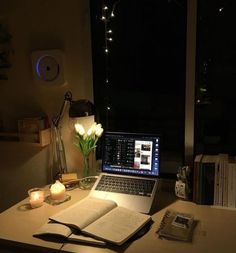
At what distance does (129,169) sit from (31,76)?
36.6 inches

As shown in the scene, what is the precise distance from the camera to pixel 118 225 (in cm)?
133

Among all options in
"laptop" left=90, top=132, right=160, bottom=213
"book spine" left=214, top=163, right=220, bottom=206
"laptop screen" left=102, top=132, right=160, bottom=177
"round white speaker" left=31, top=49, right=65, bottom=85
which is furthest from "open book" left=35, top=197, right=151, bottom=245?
"round white speaker" left=31, top=49, right=65, bottom=85

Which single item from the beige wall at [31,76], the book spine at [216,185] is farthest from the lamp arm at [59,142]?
the book spine at [216,185]

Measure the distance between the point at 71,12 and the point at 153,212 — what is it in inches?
50.8

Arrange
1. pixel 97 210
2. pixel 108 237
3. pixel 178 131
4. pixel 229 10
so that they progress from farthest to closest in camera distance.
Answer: pixel 178 131 < pixel 229 10 < pixel 97 210 < pixel 108 237

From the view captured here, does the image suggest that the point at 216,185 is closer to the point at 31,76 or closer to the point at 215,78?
the point at 215,78

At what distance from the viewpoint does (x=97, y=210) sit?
1.45m

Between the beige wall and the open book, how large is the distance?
620 millimetres

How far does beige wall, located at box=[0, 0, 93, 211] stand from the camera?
76.0 inches

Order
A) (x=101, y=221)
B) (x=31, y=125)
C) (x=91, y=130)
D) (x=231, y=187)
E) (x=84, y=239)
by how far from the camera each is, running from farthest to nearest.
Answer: (x=31, y=125) < (x=91, y=130) < (x=231, y=187) < (x=101, y=221) < (x=84, y=239)

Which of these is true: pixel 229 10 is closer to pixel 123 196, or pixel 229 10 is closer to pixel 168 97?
pixel 168 97

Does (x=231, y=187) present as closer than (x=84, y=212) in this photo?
No

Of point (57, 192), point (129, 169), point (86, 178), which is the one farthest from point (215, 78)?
point (57, 192)

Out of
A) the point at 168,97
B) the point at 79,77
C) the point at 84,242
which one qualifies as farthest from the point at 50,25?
the point at 84,242
